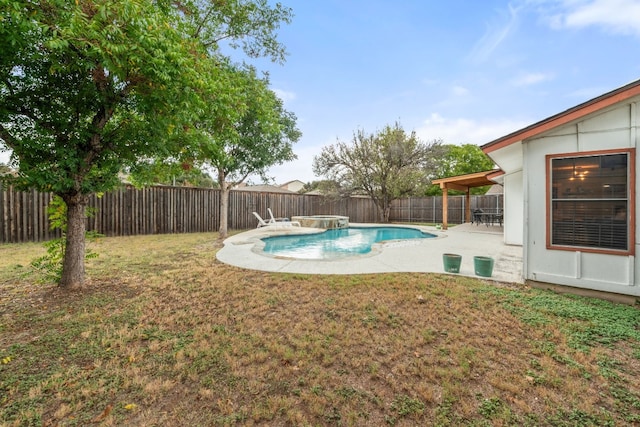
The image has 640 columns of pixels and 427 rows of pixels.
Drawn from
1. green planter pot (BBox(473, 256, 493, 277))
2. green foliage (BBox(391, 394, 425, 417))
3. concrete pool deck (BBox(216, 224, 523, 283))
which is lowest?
green foliage (BBox(391, 394, 425, 417))

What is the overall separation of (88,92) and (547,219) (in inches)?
246

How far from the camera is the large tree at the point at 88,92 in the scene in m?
2.24

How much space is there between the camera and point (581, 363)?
6.57 ft

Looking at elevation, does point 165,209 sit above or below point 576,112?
below

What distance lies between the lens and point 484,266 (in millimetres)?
4234

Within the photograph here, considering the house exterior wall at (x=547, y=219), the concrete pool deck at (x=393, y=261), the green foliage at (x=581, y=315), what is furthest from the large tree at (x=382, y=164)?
the green foliage at (x=581, y=315)

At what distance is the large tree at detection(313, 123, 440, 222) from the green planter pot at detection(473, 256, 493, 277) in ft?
37.8

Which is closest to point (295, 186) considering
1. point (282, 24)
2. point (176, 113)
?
point (282, 24)

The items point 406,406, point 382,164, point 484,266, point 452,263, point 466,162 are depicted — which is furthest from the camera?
point 466,162

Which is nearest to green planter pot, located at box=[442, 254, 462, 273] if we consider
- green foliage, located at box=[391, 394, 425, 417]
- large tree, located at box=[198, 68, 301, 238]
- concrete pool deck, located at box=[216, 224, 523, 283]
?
concrete pool deck, located at box=[216, 224, 523, 283]

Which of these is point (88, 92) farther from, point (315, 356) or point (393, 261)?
point (393, 261)

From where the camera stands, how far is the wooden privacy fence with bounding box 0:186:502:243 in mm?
7129

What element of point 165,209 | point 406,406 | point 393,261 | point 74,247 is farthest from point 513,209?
point 165,209

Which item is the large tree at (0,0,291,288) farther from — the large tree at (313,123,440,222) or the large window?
the large tree at (313,123,440,222)
